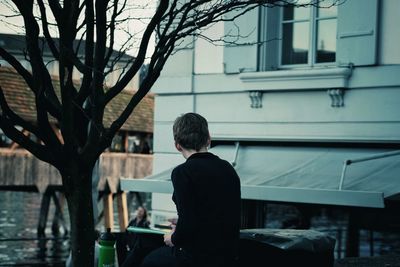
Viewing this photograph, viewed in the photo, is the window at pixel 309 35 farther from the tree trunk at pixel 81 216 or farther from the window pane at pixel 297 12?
the tree trunk at pixel 81 216

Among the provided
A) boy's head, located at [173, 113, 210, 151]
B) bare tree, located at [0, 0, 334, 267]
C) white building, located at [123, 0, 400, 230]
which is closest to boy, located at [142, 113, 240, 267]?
boy's head, located at [173, 113, 210, 151]

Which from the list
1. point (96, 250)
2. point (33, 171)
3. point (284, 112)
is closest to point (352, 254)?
point (284, 112)

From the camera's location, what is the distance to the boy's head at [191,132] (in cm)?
501

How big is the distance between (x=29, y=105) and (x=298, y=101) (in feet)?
85.6

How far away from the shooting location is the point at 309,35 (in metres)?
12.0

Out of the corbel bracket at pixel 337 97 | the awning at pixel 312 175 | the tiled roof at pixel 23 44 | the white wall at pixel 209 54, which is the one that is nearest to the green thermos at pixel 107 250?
the tiled roof at pixel 23 44

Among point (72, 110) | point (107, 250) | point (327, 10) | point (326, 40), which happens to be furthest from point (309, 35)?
point (107, 250)

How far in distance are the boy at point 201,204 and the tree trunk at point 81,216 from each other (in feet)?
8.39

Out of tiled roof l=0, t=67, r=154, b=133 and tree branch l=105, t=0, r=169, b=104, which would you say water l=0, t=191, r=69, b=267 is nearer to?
tiled roof l=0, t=67, r=154, b=133

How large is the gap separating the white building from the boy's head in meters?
4.69

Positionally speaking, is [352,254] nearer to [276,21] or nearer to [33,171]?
[276,21]

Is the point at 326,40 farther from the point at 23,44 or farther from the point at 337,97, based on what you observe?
the point at 23,44

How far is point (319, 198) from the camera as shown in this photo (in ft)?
32.2

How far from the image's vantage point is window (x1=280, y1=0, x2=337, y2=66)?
11844 mm
